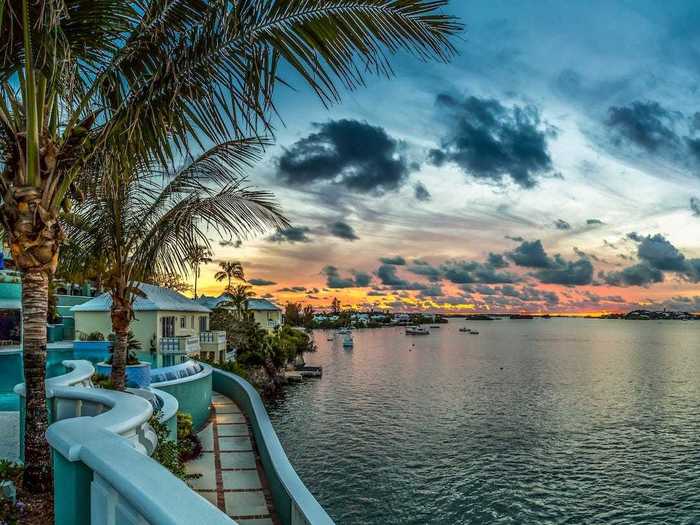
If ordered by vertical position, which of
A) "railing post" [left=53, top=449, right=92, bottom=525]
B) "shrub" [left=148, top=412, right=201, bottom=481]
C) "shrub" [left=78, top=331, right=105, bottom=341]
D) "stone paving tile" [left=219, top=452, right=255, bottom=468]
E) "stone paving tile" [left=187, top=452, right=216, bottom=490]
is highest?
"railing post" [left=53, top=449, right=92, bottom=525]

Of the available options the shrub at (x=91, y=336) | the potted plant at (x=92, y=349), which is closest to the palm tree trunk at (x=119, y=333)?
the potted plant at (x=92, y=349)

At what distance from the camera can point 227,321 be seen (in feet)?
177

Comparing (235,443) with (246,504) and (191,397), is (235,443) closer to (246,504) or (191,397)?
(191,397)

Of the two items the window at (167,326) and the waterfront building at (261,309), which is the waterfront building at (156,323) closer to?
the window at (167,326)

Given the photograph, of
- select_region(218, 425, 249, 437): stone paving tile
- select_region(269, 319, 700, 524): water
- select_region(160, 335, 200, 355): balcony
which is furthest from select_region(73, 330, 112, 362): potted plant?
select_region(269, 319, 700, 524): water

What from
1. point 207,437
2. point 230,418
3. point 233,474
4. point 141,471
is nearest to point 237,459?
point 233,474

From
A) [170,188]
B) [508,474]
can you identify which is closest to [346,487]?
[508,474]

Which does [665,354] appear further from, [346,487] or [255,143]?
[255,143]

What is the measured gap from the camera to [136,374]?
1866cm

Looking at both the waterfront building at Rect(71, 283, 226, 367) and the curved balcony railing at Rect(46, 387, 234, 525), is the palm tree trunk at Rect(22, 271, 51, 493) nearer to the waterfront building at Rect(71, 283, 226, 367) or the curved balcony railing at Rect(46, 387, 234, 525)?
the curved balcony railing at Rect(46, 387, 234, 525)

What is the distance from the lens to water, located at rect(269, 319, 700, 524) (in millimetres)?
25141

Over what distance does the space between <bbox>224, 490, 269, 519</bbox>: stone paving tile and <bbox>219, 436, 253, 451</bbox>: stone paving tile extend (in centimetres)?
346

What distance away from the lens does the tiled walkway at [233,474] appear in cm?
1062

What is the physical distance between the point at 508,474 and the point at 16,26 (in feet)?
97.4
